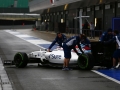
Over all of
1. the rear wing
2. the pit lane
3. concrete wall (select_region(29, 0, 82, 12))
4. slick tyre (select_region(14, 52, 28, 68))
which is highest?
concrete wall (select_region(29, 0, 82, 12))

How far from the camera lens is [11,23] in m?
110

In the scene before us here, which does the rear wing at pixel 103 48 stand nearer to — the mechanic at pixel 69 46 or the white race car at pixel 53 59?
the white race car at pixel 53 59

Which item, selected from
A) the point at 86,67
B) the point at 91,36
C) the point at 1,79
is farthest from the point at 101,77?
the point at 91,36

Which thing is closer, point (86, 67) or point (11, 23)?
point (86, 67)

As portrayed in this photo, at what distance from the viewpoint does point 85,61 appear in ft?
49.5

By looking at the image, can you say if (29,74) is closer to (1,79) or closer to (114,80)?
(1,79)

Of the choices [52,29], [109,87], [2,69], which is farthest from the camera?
[52,29]

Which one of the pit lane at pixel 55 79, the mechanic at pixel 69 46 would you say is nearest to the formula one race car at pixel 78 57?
the pit lane at pixel 55 79

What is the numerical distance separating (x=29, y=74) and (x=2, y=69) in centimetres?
195

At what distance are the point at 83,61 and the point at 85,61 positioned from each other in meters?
0.12

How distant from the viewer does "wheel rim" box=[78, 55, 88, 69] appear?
1509 centimetres

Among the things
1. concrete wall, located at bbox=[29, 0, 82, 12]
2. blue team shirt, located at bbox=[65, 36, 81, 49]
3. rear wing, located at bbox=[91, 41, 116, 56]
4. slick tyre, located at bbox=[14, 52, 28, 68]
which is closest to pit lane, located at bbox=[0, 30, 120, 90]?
slick tyre, located at bbox=[14, 52, 28, 68]

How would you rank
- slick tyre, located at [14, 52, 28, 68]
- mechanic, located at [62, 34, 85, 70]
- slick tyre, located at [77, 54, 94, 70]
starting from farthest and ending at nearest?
slick tyre, located at [14, 52, 28, 68] < mechanic, located at [62, 34, 85, 70] < slick tyre, located at [77, 54, 94, 70]

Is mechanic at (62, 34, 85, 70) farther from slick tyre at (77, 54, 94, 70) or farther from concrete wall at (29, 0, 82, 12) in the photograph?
concrete wall at (29, 0, 82, 12)
